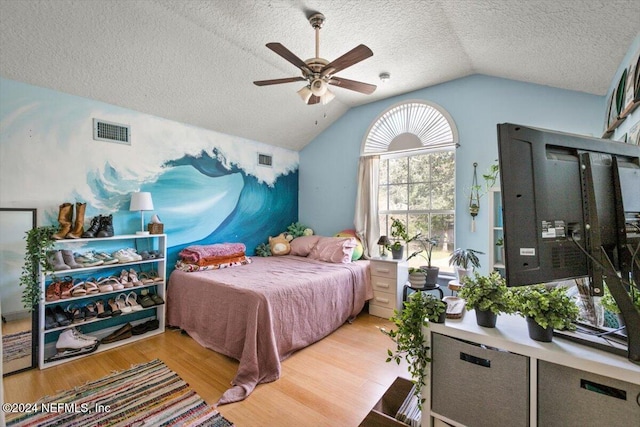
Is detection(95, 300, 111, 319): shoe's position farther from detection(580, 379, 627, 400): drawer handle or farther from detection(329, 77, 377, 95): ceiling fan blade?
detection(580, 379, 627, 400): drawer handle

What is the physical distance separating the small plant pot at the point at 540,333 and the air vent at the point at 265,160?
3.88 meters

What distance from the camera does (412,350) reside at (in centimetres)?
114

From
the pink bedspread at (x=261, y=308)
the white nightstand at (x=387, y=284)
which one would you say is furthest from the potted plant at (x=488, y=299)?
the white nightstand at (x=387, y=284)

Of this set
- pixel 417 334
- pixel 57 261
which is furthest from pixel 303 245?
pixel 417 334

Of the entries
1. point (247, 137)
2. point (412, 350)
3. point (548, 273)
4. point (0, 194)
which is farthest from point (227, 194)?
point (548, 273)

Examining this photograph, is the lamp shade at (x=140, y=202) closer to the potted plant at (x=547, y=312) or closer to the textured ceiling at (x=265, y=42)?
the textured ceiling at (x=265, y=42)

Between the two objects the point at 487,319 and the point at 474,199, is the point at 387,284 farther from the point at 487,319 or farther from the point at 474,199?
the point at 487,319

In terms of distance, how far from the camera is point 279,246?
4.16 metres

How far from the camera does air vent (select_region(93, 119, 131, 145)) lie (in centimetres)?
273

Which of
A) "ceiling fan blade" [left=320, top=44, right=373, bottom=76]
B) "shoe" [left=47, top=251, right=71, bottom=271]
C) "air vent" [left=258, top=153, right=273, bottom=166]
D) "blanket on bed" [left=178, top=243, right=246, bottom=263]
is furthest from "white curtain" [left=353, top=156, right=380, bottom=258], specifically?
"shoe" [left=47, top=251, right=71, bottom=271]

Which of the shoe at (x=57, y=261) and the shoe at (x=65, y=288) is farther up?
the shoe at (x=57, y=261)

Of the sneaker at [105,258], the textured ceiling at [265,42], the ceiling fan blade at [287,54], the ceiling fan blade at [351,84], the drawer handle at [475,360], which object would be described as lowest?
the drawer handle at [475,360]

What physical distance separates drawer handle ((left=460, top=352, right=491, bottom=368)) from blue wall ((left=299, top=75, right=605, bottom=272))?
8.09 feet

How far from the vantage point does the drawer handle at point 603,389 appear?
801 mm
